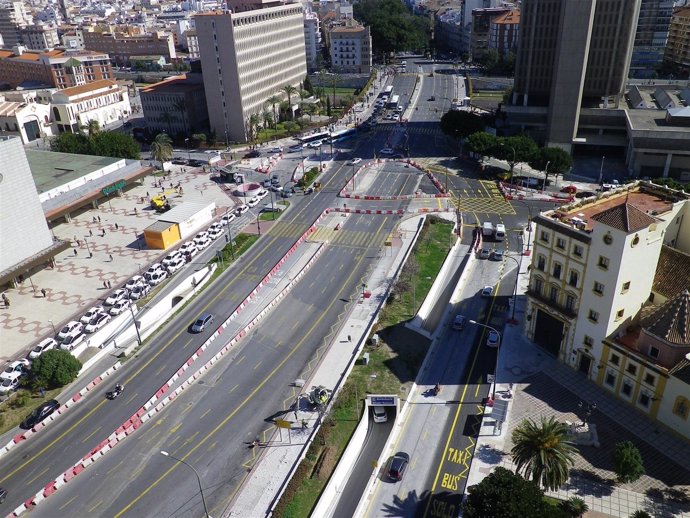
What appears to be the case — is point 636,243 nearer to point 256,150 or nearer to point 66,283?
point 66,283

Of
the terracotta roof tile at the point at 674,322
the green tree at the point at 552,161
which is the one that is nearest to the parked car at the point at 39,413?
the terracotta roof tile at the point at 674,322

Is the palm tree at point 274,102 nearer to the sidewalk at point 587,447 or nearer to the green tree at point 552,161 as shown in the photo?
the green tree at point 552,161

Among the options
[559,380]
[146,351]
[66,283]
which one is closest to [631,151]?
[559,380]

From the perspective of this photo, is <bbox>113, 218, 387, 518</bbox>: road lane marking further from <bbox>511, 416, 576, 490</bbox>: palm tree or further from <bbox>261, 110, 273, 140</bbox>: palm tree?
<bbox>261, 110, 273, 140</bbox>: palm tree

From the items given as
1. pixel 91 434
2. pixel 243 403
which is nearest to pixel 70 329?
pixel 91 434

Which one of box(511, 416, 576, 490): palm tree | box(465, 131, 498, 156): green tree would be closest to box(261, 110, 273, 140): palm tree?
box(465, 131, 498, 156): green tree

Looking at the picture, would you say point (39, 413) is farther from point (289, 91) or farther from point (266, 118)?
point (289, 91)
